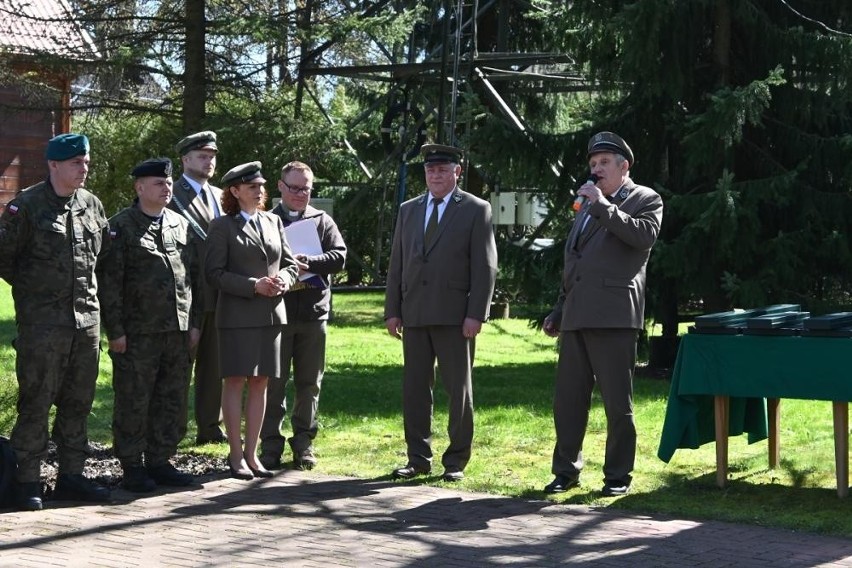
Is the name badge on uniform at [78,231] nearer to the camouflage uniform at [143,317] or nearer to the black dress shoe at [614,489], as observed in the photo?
the camouflage uniform at [143,317]

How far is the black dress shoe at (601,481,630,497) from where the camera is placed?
26.8 feet

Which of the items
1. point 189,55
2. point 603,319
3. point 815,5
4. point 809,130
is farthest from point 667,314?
point 603,319

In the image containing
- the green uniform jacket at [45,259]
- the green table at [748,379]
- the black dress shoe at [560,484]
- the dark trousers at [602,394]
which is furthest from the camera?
the black dress shoe at [560,484]

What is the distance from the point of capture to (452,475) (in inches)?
340

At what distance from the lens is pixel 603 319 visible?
810cm

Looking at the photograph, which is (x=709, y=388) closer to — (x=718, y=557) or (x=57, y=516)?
(x=718, y=557)

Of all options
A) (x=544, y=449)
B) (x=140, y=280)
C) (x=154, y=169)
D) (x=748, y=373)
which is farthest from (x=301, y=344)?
(x=748, y=373)

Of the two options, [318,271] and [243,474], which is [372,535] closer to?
[243,474]

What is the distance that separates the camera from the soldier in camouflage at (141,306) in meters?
7.98

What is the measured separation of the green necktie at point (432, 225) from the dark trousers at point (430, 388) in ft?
1.83

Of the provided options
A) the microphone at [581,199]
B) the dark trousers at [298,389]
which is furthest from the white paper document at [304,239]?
the microphone at [581,199]

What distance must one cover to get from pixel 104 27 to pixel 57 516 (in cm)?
1025

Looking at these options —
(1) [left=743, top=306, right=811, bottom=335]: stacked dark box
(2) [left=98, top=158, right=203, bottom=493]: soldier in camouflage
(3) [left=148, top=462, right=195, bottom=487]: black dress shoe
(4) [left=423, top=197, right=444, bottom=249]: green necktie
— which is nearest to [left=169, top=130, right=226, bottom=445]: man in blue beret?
(2) [left=98, top=158, right=203, bottom=493]: soldier in camouflage

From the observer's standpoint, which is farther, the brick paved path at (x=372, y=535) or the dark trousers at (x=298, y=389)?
the dark trousers at (x=298, y=389)
